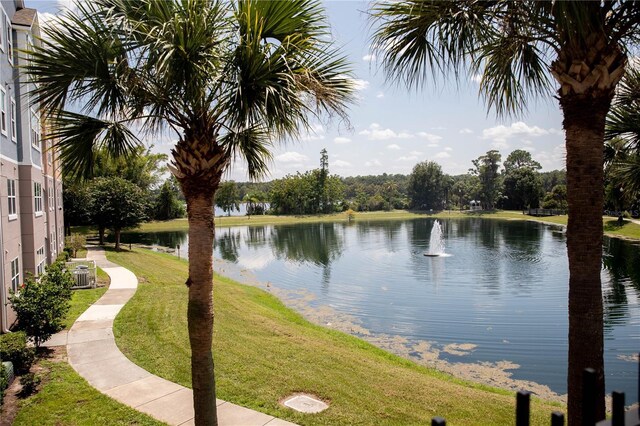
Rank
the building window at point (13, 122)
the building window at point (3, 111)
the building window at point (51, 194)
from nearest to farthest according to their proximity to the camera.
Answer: the building window at point (3, 111)
the building window at point (13, 122)
the building window at point (51, 194)

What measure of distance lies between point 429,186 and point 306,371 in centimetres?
10230

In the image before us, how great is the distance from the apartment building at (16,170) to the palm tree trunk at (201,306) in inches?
287

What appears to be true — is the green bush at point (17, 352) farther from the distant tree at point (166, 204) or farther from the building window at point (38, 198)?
the distant tree at point (166, 204)

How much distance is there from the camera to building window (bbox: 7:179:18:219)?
12.5 meters

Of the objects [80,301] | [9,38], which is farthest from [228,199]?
[9,38]

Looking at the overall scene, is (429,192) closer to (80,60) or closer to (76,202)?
(76,202)

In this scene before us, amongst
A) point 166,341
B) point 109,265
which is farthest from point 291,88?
point 109,265

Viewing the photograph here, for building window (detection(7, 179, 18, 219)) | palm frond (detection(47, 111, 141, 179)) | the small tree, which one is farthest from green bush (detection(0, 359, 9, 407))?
the small tree

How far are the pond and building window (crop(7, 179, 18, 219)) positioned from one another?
11.1 metres

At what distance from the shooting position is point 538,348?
13680 millimetres

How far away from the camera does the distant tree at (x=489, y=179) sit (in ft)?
318

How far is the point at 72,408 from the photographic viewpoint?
7.37 m

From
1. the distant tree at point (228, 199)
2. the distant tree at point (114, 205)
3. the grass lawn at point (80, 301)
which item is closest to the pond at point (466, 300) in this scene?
the distant tree at point (114, 205)

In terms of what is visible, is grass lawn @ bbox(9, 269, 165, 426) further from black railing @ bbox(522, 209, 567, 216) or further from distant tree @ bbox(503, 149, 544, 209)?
distant tree @ bbox(503, 149, 544, 209)
